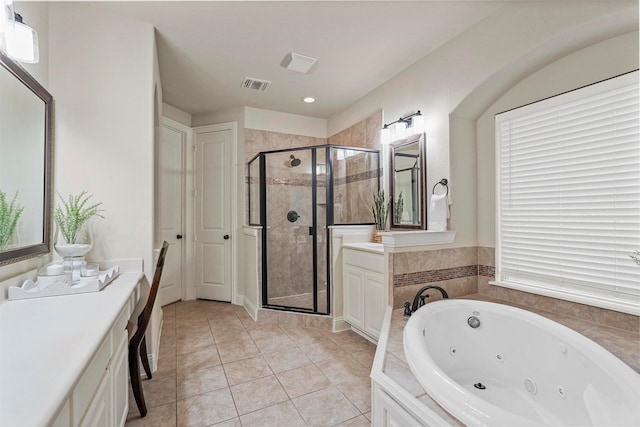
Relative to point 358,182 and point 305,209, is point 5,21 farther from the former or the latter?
point 358,182

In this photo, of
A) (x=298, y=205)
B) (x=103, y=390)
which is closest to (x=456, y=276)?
(x=298, y=205)

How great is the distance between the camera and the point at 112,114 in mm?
2027

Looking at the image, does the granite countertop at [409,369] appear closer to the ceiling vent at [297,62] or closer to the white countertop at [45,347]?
the white countertop at [45,347]

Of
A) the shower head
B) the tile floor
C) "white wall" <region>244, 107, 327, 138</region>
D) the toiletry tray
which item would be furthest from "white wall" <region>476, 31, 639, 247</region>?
the toiletry tray

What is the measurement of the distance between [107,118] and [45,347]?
5.50 feet

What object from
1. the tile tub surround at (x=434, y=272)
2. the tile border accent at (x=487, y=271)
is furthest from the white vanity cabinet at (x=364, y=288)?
the tile border accent at (x=487, y=271)

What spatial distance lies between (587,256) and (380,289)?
136cm

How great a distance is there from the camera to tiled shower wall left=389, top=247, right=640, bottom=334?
2.10 m

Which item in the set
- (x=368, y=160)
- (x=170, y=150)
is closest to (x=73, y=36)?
(x=170, y=150)

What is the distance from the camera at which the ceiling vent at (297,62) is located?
2578mm

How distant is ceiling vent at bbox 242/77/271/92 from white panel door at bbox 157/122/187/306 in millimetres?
1233

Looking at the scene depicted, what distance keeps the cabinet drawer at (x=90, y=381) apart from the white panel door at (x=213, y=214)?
274 cm

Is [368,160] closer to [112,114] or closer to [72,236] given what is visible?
[112,114]

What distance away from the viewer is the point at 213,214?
3912mm
